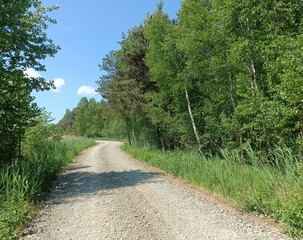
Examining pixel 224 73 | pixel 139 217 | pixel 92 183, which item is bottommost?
pixel 139 217

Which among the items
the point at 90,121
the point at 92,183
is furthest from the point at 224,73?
the point at 90,121

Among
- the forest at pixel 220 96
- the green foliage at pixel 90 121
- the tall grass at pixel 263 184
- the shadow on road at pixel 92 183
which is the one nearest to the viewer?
the tall grass at pixel 263 184

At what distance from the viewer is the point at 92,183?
1110 centimetres

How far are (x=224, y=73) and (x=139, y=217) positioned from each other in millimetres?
11110

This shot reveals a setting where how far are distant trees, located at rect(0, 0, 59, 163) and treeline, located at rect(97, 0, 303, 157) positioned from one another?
312 inches

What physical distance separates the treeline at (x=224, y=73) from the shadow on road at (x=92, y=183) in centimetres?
548

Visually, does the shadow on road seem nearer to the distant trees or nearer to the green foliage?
the distant trees

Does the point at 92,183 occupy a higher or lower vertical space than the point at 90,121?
lower

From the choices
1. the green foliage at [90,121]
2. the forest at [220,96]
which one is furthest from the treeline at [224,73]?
the green foliage at [90,121]

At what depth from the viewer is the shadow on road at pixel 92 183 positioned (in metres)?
9.41

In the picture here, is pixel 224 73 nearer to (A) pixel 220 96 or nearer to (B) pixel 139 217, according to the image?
(A) pixel 220 96

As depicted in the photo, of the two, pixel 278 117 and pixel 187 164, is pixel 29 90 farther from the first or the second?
pixel 278 117

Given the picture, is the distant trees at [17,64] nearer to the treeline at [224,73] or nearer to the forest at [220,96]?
the forest at [220,96]

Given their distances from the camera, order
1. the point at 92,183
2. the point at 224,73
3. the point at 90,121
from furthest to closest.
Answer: the point at 90,121 < the point at 224,73 < the point at 92,183
